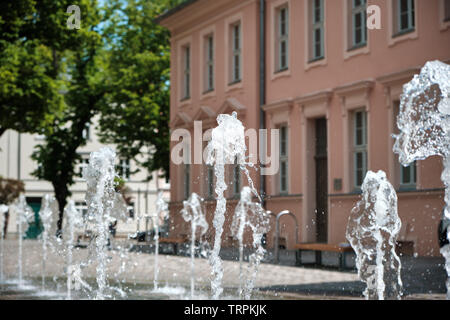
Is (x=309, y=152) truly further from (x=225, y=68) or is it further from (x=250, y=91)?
(x=225, y=68)

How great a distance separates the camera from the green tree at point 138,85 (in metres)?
29.8

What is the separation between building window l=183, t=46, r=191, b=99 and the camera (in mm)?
26219

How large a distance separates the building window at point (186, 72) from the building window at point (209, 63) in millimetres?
1473

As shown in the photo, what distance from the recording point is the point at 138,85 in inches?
1193

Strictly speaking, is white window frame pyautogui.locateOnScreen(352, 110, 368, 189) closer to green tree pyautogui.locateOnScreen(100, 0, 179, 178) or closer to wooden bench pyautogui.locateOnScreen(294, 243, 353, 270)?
wooden bench pyautogui.locateOnScreen(294, 243, 353, 270)

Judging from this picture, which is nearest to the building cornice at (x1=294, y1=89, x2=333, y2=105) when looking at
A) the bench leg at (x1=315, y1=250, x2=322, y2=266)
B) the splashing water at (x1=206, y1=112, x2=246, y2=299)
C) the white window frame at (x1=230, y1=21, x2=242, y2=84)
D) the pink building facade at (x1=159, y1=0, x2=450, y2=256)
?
the pink building facade at (x1=159, y1=0, x2=450, y2=256)

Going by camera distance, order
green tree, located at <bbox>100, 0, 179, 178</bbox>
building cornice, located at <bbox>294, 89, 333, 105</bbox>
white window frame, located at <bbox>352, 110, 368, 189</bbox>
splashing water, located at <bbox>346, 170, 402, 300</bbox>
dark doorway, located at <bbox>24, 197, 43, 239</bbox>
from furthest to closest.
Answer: dark doorway, located at <bbox>24, 197, 43, 239</bbox> → green tree, located at <bbox>100, 0, 179, 178</bbox> → building cornice, located at <bbox>294, 89, 333, 105</bbox> → white window frame, located at <bbox>352, 110, 368, 189</bbox> → splashing water, located at <bbox>346, 170, 402, 300</bbox>

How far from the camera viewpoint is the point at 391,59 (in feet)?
53.1

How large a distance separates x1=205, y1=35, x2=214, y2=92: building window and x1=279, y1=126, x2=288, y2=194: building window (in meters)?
4.91

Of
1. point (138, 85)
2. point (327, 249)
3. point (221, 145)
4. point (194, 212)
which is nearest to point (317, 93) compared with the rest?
point (327, 249)

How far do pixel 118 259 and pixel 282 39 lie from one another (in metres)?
7.67

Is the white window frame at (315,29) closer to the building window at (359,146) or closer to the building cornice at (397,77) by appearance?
the building window at (359,146)

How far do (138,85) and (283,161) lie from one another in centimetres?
1176

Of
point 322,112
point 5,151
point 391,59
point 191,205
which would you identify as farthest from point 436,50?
point 5,151
